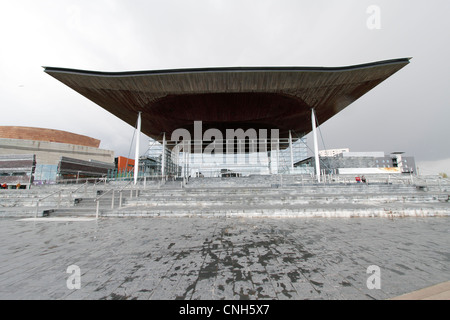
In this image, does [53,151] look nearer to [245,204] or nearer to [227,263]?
[245,204]

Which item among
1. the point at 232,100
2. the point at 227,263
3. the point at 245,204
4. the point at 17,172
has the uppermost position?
the point at 232,100

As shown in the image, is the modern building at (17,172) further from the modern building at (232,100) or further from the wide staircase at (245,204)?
the modern building at (232,100)

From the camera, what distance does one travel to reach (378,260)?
9.18ft

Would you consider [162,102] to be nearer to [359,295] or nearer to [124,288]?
[124,288]

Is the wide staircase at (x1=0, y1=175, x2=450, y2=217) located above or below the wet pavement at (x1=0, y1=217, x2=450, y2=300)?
above

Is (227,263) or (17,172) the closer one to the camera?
(227,263)

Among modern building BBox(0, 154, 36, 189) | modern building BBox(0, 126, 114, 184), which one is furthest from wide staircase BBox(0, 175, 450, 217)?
modern building BBox(0, 126, 114, 184)

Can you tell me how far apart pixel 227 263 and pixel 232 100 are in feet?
53.6

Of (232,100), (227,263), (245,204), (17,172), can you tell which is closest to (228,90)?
(232,100)

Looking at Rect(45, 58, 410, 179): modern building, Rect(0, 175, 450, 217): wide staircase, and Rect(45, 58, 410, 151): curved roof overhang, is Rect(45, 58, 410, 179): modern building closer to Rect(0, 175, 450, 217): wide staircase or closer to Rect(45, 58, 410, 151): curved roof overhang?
Rect(45, 58, 410, 151): curved roof overhang

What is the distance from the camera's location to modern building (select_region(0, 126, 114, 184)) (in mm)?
28000

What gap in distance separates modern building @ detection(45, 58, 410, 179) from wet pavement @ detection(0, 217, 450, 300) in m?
11.9

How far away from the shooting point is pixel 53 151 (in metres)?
44.4

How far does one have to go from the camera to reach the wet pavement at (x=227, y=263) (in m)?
2.03
